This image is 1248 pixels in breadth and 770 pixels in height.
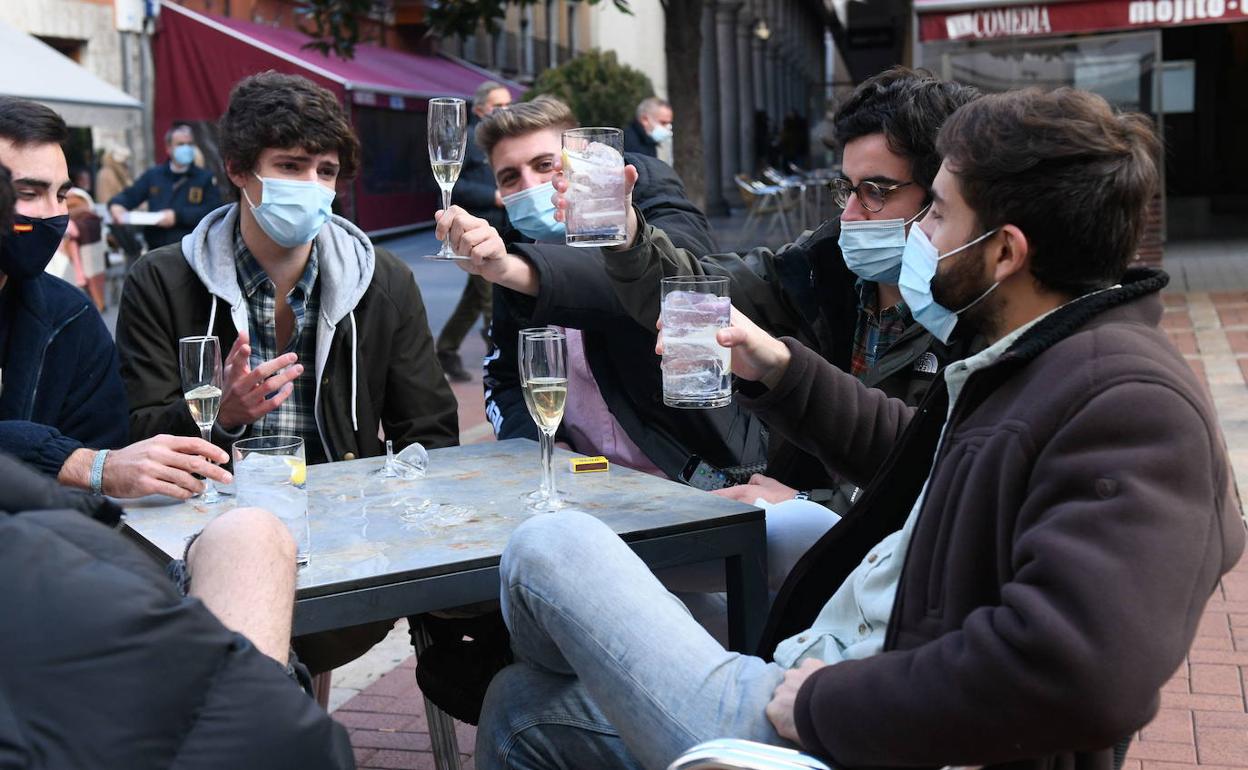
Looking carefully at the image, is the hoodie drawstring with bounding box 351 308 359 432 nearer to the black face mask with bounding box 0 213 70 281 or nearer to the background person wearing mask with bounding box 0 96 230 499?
the background person wearing mask with bounding box 0 96 230 499

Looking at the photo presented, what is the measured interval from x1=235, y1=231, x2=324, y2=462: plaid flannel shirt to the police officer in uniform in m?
9.18

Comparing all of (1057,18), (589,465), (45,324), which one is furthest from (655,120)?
(589,465)

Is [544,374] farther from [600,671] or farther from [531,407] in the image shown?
[600,671]

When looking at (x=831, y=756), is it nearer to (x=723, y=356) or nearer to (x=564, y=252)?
(x=723, y=356)

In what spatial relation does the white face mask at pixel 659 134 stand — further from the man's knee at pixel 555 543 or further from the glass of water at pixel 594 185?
the man's knee at pixel 555 543

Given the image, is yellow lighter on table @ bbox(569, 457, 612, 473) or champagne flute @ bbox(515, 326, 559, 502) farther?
yellow lighter on table @ bbox(569, 457, 612, 473)

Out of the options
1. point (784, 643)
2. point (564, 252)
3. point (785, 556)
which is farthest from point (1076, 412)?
point (564, 252)

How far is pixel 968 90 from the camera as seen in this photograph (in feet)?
10.1

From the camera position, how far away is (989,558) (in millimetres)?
1818

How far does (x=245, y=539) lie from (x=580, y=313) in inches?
65.7

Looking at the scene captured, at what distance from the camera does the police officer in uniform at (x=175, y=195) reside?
1275 cm

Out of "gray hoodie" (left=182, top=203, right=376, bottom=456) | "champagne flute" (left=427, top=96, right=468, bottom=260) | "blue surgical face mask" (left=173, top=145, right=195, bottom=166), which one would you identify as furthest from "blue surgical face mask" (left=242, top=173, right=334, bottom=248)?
"blue surgical face mask" (left=173, top=145, right=195, bottom=166)

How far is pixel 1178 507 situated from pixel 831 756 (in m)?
0.55

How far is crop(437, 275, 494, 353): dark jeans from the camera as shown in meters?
9.88
